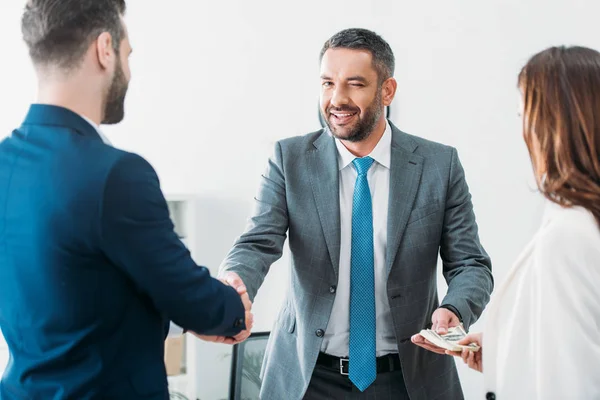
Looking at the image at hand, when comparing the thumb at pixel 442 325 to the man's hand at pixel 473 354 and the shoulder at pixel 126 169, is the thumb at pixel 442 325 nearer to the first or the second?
the man's hand at pixel 473 354

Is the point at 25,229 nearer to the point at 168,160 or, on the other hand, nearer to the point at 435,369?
the point at 435,369

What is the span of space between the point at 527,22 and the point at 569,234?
2397 mm

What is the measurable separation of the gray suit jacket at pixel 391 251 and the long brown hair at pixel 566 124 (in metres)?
0.72

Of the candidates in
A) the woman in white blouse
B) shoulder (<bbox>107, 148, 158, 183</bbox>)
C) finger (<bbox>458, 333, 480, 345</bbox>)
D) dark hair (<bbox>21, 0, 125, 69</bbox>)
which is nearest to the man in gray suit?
finger (<bbox>458, 333, 480, 345</bbox>)

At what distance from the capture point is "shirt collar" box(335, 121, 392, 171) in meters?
2.23

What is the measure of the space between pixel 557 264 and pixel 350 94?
106 centimetres

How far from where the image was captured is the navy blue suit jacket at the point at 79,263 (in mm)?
1296

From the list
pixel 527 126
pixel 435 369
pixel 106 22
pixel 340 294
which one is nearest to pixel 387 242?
pixel 340 294

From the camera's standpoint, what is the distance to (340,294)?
2.10 m

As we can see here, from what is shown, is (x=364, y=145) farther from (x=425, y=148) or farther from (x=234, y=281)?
(x=234, y=281)

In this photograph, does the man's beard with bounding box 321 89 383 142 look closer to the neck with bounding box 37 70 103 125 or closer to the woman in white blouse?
the woman in white blouse

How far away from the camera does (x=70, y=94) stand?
4.60 ft

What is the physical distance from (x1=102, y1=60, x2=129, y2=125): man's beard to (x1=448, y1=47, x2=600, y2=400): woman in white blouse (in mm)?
806

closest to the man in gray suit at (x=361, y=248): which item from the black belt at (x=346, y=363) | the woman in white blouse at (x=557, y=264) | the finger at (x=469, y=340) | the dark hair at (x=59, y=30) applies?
the black belt at (x=346, y=363)
